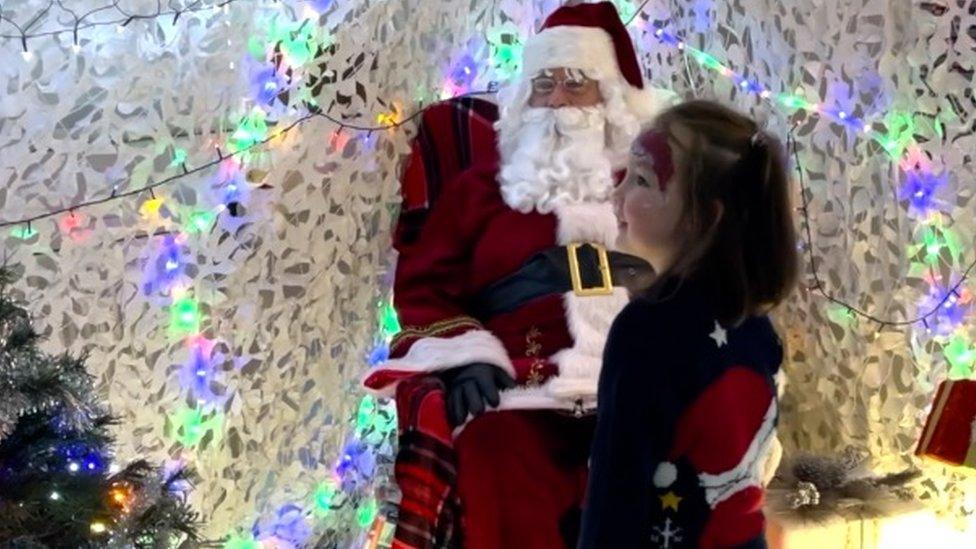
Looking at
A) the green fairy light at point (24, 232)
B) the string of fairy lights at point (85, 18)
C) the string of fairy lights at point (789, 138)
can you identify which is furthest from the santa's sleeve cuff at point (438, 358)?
the string of fairy lights at point (85, 18)

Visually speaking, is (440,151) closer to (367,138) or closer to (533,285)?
(367,138)

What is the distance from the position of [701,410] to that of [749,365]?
0.10 m

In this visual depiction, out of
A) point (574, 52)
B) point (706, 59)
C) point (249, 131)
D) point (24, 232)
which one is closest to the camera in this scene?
point (24, 232)

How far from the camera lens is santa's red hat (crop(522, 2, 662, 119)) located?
271 cm

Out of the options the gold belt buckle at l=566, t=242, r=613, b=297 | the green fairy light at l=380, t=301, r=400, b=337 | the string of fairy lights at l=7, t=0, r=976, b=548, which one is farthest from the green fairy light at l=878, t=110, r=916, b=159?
the green fairy light at l=380, t=301, r=400, b=337

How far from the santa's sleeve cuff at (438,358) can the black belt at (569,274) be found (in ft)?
0.37

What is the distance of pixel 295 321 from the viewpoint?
2.68 meters

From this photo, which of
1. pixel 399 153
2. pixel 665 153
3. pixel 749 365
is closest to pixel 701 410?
pixel 749 365

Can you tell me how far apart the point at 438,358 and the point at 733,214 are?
3.53 feet

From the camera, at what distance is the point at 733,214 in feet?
4.98

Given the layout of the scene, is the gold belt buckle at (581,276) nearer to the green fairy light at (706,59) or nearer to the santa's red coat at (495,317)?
the santa's red coat at (495,317)

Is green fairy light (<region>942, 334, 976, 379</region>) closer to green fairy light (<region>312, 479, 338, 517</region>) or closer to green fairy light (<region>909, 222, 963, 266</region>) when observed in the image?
green fairy light (<region>909, 222, 963, 266</region>)

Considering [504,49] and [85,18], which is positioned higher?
[504,49]

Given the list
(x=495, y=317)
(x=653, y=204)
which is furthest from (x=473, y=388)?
(x=653, y=204)
